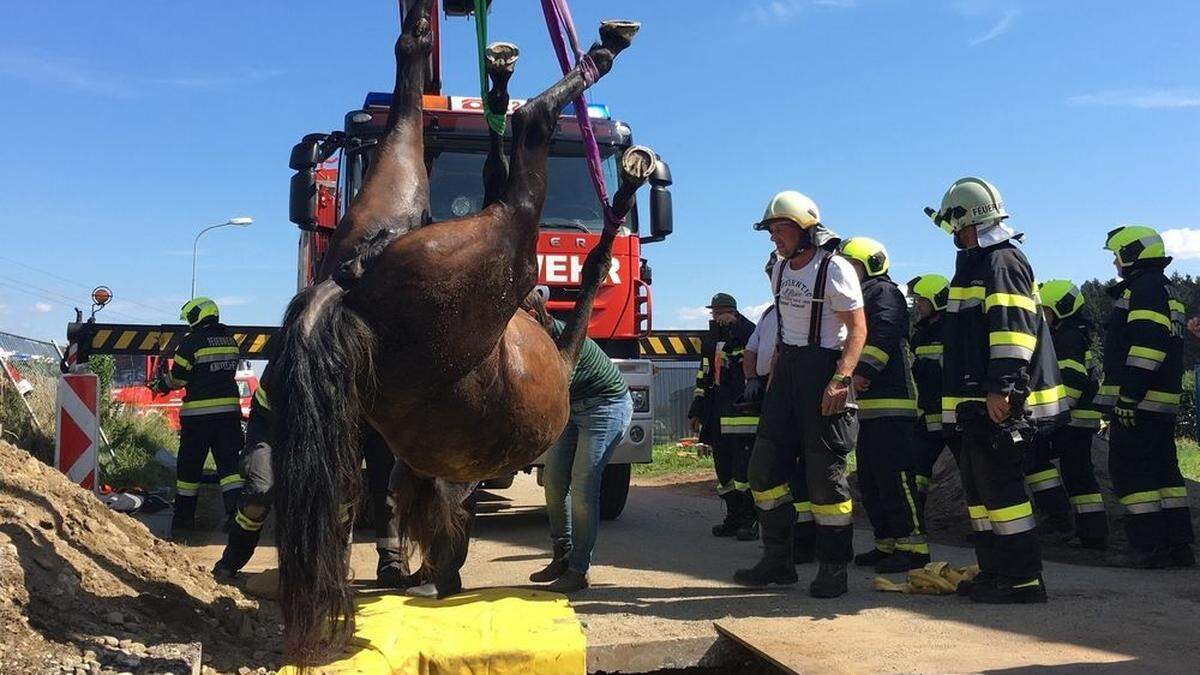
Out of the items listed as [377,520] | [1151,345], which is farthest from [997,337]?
[377,520]

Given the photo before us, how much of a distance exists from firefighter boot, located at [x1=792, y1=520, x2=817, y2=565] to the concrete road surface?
24 cm

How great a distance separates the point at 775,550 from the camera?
233 inches

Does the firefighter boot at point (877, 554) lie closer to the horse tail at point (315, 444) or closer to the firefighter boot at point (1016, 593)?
the firefighter boot at point (1016, 593)

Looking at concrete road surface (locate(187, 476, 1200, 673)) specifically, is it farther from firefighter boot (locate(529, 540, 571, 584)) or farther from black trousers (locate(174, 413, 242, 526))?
black trousers (locate(174, 413, 242, 526))

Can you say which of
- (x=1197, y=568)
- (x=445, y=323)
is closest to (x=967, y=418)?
(x=1197, y=568)

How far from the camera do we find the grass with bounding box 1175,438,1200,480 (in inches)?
468

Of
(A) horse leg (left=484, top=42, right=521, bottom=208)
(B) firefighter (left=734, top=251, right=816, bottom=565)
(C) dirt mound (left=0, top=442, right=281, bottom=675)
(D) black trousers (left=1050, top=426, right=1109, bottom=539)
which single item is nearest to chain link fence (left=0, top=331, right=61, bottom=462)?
(C) dirt mound (left=0, top=442, right=281, bottom=675)

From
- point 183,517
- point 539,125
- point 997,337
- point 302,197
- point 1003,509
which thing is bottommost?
point 183,517

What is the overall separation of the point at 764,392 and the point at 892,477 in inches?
45.6

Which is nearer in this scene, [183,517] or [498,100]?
[498,100]

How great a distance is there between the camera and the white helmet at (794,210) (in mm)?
5668

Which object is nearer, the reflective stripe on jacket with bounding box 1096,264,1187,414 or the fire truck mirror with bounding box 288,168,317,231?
the reflective stripe on jacket with bounding box 1096,264,1187,414

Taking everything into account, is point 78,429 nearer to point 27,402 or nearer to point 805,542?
point 27,402

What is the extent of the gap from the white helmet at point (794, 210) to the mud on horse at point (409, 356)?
2.26 metres
